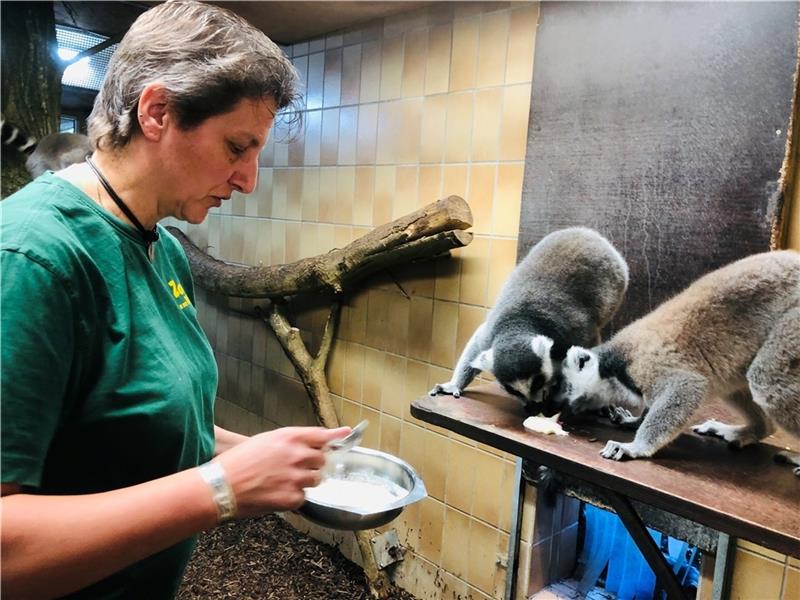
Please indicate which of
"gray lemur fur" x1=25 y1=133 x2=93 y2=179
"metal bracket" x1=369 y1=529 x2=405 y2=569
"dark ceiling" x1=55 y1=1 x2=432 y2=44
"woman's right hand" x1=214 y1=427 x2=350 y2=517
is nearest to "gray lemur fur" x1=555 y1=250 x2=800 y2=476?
"woman's right hand" x1=214 y1=427 x2=350 y2=517

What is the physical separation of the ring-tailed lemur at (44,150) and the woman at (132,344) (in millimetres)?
1995

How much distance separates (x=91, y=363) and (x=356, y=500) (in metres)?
0.72

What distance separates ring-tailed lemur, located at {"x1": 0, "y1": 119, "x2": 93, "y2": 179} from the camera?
269 centimetres

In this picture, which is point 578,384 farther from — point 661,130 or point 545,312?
point 661,130

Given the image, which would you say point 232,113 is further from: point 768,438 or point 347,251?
point 347,251

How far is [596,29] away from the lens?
2146 millimetres

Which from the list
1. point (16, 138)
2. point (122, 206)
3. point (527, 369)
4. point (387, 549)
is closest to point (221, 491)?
point (122, 206)

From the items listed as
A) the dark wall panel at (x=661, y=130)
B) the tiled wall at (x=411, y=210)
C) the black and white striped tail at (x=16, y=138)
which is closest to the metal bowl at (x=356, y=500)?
the dark wall panel at (x=661, y=130)

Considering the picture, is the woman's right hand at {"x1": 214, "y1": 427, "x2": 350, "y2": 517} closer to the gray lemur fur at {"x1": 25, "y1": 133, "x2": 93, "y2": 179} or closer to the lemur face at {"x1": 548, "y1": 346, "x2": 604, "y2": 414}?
the lemur face at {"x1": 548, "y1": 346, "x2": 604, "y2": 414}

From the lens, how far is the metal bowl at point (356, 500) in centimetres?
122

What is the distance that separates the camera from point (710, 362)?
4.73 feet

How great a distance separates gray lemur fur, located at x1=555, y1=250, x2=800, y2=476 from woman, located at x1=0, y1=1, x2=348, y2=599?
0.88 meters

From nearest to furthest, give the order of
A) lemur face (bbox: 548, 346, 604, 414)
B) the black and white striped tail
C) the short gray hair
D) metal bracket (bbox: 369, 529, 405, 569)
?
the short gray hair, lemur face (bbox: 548, 346, 604, 414), the black and white striped tail, metal bracket (bbox: 369, 529, 405, 569)

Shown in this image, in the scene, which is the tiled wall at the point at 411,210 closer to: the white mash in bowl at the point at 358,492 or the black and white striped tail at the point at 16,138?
the white mash in bowl at the point at 358,492
